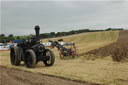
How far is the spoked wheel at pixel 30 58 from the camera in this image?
935 centimetres

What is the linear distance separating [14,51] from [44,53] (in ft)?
6.76

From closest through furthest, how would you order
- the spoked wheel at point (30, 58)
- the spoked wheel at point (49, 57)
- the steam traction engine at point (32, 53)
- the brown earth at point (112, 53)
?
the spoked wheel at point (30, 58) < the steam traction engine at point (32, 53) < the spoked wheel at point (49, 57) < the brown earth at point (112, 53)

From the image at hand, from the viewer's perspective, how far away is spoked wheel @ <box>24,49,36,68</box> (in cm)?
935

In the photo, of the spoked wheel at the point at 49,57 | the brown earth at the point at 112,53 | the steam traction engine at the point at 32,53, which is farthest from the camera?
the brown earth at the point at 112,53

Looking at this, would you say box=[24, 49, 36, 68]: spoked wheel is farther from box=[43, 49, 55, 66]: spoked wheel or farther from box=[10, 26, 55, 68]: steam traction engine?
box=[43, 49, 55, 66]: spoked wheel

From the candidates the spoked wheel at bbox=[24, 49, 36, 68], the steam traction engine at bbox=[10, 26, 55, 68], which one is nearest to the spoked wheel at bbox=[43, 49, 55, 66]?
the steam traction engine at bbox=[10, 26, 55, 68]

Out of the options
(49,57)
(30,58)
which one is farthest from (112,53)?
(30,58)

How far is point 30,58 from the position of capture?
9797mm

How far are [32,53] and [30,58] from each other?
1.78ft

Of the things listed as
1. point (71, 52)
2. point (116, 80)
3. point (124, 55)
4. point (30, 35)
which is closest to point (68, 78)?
point (116, 80)

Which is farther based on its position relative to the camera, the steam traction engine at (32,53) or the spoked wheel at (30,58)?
the steam traction engine at (32,53)

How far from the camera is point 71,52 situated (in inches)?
566

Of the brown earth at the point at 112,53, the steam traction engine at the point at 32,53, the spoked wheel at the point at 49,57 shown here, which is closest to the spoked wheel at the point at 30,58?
the steam traction engine at the point at 32,53

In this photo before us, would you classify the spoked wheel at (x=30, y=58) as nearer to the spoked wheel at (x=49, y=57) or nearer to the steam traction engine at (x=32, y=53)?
the steam traction engine at (x=32, y=53)
